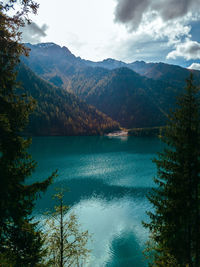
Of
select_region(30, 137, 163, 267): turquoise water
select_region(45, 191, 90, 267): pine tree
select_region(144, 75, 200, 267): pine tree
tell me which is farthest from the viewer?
select_region(30, 137, 163, 267): turquoise water

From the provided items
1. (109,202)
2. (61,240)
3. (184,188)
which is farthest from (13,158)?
(109,202)

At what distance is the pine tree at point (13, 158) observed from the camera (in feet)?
27.5

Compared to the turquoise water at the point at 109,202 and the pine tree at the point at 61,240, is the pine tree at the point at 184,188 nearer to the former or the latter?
the turquoise water at the point at 109,202

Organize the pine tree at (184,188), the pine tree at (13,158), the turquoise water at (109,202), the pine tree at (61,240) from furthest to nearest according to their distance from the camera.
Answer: the turquoise water at (109,202) < the pine tree at (61,240) < the pine tree at (184,188) < the pine tree at (13,158)

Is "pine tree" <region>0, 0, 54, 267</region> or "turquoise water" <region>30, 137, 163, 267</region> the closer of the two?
"pine tree" <region>0, 0, 54, 267</region>

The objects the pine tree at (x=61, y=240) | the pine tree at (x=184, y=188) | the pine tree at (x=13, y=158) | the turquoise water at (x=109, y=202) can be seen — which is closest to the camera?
the pine tree at (x=13, y=158)

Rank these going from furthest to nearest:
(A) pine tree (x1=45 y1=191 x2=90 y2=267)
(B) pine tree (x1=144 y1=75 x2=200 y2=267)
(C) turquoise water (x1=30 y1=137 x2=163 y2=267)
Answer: (C) turquoise water (x1=30 y1=137 x2=163 y2=267)
(A) pine tree (x1=45 y1=191 x2=90 y2=267)
(B) pine tree (x1=144 y1=75 x2=200 y2=267)

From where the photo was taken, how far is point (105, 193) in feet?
159

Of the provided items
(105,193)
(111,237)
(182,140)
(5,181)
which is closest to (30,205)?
(5,181)

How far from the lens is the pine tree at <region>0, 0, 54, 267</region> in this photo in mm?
8391

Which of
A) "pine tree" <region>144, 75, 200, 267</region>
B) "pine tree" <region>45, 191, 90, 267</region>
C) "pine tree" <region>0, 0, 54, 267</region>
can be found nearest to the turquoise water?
"pine tree" <region>144, 75, 200, 267</region>

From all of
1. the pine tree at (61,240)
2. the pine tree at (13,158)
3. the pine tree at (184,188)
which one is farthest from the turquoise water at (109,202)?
the pine tree at (13,158)

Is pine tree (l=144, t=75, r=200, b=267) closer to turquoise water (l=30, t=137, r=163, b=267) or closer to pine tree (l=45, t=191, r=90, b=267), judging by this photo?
turquoise water (l=30, t=137, r=163, b=267)

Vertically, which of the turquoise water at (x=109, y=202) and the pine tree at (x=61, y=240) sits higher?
the pine tree at (x=61, y=240)
